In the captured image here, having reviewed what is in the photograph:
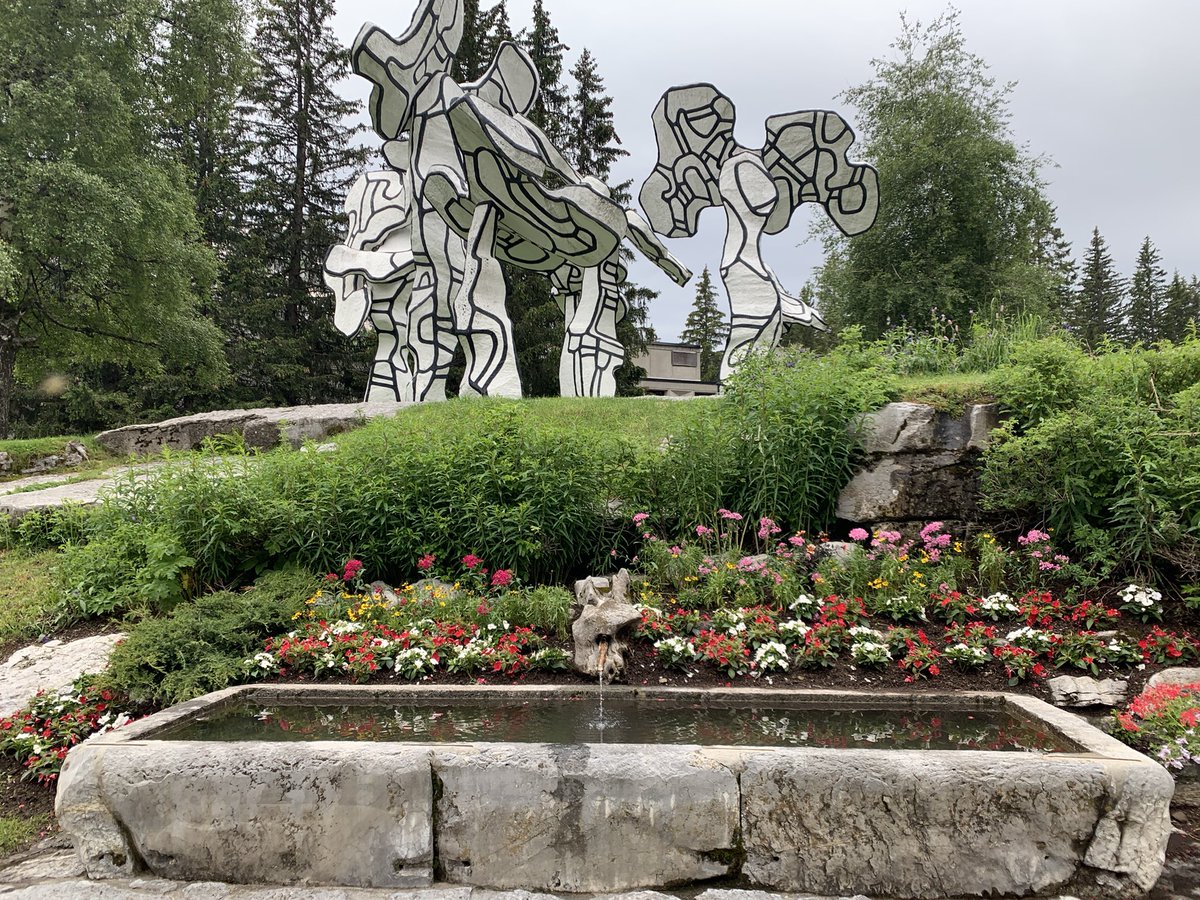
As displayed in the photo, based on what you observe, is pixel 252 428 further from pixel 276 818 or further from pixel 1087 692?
pixel 1087 692

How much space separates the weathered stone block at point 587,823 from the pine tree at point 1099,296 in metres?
50.9

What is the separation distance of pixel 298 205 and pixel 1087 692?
106ft

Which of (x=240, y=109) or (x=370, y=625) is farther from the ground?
(x=240, y=109)

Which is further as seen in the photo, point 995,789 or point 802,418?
point 802,418

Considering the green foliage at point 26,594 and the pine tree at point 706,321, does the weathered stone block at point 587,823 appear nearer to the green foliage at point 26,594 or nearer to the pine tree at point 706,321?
the green foliage at point 26,594

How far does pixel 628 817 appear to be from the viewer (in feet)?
8.05

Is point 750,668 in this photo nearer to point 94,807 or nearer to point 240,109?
point 94,807

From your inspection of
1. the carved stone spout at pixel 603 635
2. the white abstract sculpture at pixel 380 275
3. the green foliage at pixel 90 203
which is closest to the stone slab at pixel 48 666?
the carved stone spout at pixel 603 635

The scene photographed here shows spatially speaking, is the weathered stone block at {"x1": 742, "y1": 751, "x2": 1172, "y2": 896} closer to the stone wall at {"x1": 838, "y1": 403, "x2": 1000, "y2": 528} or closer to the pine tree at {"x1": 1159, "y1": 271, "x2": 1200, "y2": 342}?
the stone wall at {"x1": 838, "y1": 403, "x2": 1000, "y2": 528}

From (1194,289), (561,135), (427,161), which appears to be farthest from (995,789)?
(1194,289)

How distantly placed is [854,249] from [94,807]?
25.2 meters

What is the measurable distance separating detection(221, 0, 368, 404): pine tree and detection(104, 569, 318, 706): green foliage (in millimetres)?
25246

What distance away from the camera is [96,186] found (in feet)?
49.1

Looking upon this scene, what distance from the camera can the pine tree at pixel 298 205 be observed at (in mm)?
28250
